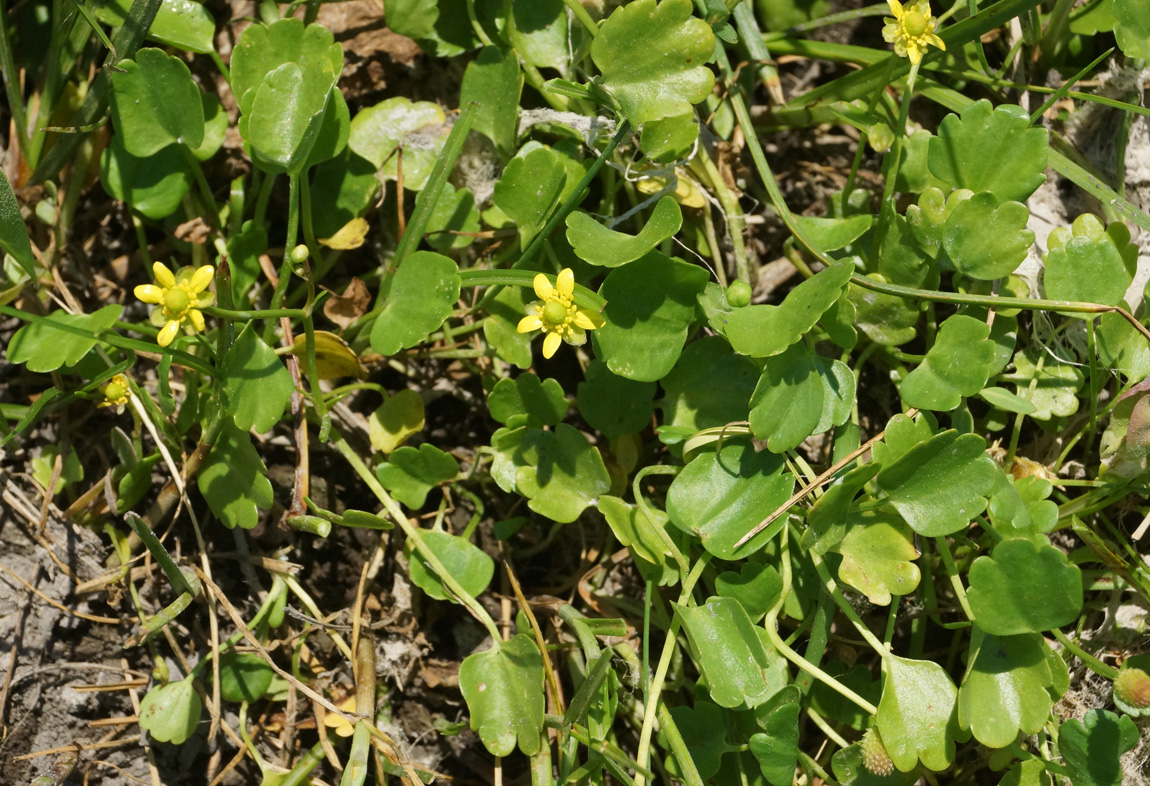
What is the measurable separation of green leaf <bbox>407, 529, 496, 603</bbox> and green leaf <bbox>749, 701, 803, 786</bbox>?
506 millimetres

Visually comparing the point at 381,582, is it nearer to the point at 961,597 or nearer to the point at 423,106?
the point at 423,106

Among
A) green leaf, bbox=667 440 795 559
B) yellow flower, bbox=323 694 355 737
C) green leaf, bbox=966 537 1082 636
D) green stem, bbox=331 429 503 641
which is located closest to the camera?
green leaf, bbox=966 537 1082 636

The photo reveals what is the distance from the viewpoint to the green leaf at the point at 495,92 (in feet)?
4.87

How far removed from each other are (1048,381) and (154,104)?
1.58 metres

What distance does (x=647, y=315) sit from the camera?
1373 mm

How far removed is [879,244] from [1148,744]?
0.97 metres

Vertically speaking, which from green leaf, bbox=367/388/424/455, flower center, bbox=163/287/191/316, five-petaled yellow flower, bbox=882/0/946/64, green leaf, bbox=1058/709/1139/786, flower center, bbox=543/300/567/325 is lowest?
green leaf, bbox=1058/709/1139/786

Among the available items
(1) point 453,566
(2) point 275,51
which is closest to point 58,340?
(2) point 275,51

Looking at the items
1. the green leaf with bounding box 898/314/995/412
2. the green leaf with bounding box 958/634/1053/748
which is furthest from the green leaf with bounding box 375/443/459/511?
the green leaf with bounding box 958/634/1053/748

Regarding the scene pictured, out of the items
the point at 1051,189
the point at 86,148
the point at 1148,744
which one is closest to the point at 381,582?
the point at 86,148

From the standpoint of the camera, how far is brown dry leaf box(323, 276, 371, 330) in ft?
5.25

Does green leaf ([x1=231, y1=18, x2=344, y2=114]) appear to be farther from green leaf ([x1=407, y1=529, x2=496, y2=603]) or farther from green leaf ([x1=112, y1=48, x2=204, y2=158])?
green leaf ([x1=407, y1=529, x2=496, y2=603])

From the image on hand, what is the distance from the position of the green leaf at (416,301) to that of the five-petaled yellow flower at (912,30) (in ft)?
2.61

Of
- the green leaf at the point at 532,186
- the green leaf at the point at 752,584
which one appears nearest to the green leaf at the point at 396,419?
the green leaf at the point at 532,186
